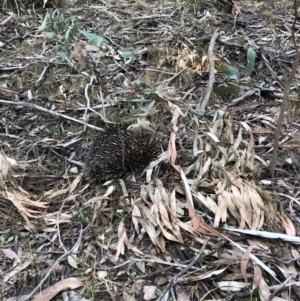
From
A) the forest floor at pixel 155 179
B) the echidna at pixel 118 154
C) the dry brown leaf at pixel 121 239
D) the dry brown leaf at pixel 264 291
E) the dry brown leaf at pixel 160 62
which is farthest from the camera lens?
the dry brown leaf at pixel 160 62

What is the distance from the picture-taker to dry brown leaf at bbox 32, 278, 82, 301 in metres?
1.63

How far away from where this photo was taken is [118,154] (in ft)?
7.13

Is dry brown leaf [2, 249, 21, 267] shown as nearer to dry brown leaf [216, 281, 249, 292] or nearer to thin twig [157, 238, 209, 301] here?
thin twig [157, 238, 209, 301]

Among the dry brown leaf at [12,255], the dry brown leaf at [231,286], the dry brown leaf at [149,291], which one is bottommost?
the dry brown leaf at [12,255]

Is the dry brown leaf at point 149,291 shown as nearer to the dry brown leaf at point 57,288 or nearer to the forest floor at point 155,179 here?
the forest floor at point 155,179

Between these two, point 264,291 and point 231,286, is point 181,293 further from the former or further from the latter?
point 264,291

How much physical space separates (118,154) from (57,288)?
0.75 m

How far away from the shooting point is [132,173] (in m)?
2.20

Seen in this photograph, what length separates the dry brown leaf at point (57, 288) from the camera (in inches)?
64.3

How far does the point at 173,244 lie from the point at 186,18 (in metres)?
2.50

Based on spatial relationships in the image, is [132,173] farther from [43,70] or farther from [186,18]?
[186,18]

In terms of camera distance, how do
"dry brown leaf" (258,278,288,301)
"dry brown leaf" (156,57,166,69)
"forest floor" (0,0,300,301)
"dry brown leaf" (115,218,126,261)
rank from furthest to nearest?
"dry brown leaf" (156,57,166,69)
"dry brown leaf" (115,218,126,261)
"forest floor" (0,0,300,301)
"dry brown leaf" (258,278,288,301)

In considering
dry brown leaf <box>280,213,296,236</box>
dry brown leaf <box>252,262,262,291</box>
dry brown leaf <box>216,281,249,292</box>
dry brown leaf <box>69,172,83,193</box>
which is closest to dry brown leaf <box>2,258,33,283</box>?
dry brown leaf <box>69,172,83,193</box>

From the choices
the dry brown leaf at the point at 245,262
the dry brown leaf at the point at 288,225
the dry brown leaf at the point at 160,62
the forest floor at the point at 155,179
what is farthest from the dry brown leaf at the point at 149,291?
the dry brown leaf at the point at 160,62
